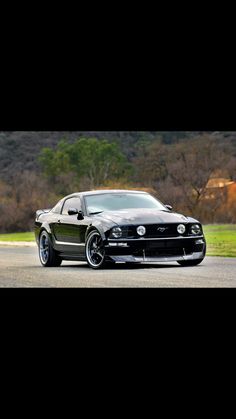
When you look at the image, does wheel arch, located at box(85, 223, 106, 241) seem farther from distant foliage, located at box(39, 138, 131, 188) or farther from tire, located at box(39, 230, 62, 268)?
distant foliage, located at box(39, 138, 131, 188)

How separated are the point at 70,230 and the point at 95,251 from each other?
722 millimetres

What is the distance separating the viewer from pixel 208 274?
13.1 m

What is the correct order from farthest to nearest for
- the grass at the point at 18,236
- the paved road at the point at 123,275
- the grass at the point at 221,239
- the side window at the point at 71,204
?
the grass at the point at 18,236
the grass at the point at 221,239
the side window at the point at 71,204
the paved road at the point at 123,275

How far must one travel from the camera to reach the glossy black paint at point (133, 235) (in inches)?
524

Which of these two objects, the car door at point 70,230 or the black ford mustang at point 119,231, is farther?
the car door at point 70,230

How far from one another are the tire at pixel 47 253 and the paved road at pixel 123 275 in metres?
0.14

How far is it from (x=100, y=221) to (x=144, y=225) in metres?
0.66

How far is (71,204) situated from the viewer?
1471 centimetres

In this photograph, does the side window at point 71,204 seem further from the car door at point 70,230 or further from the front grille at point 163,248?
the front grille at point 163,248

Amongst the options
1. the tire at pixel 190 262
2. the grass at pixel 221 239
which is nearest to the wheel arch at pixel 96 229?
the tire at pixel 190 262

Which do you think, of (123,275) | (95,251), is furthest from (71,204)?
(123,275)

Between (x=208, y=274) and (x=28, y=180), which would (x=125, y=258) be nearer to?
(x=208, y=274)
